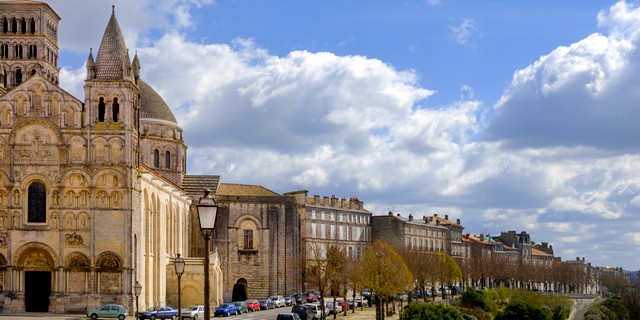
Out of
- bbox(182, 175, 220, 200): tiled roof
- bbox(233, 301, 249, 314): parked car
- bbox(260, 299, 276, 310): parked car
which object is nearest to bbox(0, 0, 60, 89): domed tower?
bbox(182, 175, 220, 200): tiled roof

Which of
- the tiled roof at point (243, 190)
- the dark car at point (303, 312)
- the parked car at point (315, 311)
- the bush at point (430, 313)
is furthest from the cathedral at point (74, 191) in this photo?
the tiled roof at point (243, 190)

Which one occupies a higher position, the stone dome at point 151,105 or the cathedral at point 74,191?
the stone dome at point 151,105

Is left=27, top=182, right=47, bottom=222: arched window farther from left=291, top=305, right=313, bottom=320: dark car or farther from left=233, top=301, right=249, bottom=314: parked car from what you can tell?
left=291, top=305, right=313, bottom=320: dark car

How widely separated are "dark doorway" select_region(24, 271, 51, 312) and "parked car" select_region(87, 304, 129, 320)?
5840 millimetres

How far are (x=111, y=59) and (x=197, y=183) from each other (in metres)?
35.5

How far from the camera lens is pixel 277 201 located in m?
97.9

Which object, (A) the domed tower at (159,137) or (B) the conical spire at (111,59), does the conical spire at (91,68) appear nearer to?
Answer: (B) the conical spire at (111,59)

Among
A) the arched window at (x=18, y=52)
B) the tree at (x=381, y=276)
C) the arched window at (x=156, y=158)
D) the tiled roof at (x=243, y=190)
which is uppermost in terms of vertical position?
the arched window at (x=18, y=52)

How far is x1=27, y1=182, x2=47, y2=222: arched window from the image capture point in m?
66.3

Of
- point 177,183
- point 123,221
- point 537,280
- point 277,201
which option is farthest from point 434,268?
point 537,280

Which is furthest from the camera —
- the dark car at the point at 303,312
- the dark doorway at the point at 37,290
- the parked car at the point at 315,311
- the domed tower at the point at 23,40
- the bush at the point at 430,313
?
the domed tower at the point at 23,40

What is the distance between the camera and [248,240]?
96.3 meters

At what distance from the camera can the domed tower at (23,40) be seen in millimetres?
86688

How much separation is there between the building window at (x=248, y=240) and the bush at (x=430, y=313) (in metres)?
45.8
